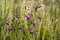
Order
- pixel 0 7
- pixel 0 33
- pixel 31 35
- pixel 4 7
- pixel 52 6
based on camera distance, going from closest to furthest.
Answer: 1. pixel 31 35
2. pixel 0 33
3. pixel 4 7
4. pixel 0 7
5. pixel 52 6

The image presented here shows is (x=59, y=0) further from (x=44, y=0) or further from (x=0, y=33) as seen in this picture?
(x=0, y=33)

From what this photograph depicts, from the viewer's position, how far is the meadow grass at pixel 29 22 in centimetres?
206

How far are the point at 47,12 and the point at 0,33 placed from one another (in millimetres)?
629

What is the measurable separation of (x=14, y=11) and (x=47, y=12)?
1.24 ft

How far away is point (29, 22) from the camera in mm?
2164

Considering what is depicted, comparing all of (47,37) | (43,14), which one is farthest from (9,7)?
(47,37)

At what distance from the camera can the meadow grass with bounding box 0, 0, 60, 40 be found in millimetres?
2057

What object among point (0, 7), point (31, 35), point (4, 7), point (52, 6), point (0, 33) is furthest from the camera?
point (52, 6)

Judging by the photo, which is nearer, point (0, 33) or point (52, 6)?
point (0, 33)

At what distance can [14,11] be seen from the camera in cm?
242

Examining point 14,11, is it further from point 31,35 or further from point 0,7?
point 31,35

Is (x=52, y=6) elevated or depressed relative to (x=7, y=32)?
elevated

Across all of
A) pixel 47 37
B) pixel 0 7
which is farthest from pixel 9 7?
pixel 47 37

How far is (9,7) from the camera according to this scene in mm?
2498
